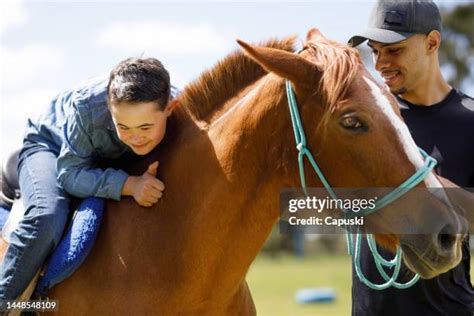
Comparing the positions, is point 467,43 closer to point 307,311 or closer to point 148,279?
point 307,311

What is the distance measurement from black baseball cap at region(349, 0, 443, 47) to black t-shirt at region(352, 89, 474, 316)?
0.41 m

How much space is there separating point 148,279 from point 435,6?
2.09m

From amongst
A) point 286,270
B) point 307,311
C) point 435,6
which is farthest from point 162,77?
point 286,270

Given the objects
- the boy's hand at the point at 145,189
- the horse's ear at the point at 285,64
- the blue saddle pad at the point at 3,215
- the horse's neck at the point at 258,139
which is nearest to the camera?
the horse's ear at the point at 285,64

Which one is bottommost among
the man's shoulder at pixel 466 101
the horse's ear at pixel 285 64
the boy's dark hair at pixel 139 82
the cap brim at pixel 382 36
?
the man's shoulder at pixel 466 101

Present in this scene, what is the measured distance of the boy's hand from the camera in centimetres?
319

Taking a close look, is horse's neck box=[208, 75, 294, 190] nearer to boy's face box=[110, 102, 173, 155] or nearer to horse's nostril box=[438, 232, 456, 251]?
boy's face box=[110, 102, 173, 155]

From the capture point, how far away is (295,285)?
1775cm

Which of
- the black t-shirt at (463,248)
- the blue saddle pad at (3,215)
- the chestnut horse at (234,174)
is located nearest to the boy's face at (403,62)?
the black t-shirt at (463,248)

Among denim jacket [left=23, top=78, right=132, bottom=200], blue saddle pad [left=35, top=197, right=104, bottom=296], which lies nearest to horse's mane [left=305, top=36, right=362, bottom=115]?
denim jacket [left=23, top=78, right=132, bottom=200]

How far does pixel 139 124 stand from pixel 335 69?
36.4 inches

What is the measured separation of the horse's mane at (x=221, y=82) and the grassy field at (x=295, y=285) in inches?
193

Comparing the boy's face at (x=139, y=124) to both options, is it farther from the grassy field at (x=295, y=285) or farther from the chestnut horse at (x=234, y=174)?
the grassy field at (x=295, y=285)

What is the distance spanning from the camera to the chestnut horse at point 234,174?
280cm
